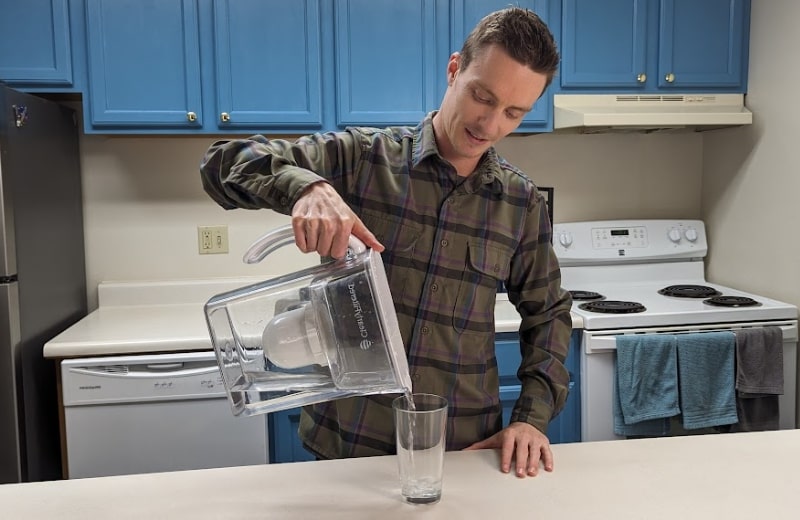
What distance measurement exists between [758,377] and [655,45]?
129cm

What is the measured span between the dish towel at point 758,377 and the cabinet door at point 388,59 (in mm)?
1374

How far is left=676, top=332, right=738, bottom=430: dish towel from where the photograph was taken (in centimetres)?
221

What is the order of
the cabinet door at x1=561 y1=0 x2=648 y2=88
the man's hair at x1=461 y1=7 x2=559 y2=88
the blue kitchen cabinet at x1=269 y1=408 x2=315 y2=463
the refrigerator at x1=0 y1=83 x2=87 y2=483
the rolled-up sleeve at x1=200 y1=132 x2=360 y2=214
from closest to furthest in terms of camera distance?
the rolled-up sleeve at x1=200 y1=132 x2=360 y2=214 → the man's hair at x1=461 y1=7 x2=559 y2=88 → the refrigerator at x1=0 y1=83 x2=87 y2=483 → the blue kitchen cabinet at x1=269 y1=408 x2=315 y2=463 → the cabinet door at x1=561 y1=0 x2=648 y2=88

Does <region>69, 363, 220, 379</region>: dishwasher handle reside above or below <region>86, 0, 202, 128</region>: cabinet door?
below

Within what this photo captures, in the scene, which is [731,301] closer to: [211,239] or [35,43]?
[211,239]

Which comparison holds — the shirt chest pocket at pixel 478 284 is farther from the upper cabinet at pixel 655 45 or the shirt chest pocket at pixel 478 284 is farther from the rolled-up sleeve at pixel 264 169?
the upper cabinet at pixel 655 45

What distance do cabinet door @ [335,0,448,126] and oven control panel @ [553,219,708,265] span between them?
85 centimetres

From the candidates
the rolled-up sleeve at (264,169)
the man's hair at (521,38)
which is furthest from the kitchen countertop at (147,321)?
the man's hair at (521,38)

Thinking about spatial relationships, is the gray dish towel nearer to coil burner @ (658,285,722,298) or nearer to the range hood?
coil burner @ (658,285,722,298)

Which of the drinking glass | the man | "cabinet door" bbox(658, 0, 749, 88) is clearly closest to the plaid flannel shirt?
the man

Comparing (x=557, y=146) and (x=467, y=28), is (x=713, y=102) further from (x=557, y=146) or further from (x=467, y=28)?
(x=467, y=28)

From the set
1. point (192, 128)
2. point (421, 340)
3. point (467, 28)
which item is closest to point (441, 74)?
point (467, 28)

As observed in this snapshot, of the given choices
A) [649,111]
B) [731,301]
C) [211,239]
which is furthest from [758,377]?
[211,239]

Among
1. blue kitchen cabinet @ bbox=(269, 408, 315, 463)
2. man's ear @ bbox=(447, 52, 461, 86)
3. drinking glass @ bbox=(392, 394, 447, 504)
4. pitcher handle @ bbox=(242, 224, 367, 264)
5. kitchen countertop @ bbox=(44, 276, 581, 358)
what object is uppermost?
man's ear @ bbox=(447, 52, 461, 86)
